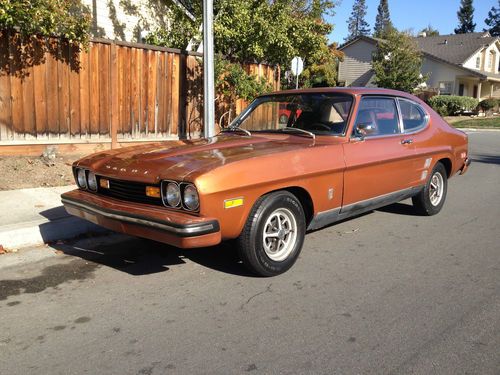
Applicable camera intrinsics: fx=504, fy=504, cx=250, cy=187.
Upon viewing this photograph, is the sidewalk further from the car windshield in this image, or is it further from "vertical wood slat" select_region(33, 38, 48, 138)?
the car windshield

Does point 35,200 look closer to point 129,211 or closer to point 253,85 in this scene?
point 129,211

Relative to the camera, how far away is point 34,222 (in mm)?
5578

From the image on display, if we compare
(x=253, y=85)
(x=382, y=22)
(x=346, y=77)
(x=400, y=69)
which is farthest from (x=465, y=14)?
(x=253, y=85)

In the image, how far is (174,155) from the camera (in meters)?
4.46

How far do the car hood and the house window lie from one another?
124ft

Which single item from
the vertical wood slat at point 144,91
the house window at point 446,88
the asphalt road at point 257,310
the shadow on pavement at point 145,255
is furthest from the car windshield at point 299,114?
the house window at point 446,88

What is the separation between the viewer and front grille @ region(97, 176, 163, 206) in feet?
13.6

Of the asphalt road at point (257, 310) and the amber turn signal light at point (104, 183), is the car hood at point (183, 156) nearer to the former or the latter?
the amber turn signal light at point (104, 183)

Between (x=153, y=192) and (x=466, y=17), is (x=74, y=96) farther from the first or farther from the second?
(x=466, y=17)

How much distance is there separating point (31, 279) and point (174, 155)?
1658 millimetres

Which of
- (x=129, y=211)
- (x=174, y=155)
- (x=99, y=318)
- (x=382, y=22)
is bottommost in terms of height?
(x=99, y=318)

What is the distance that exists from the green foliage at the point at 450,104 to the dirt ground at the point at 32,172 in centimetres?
2982

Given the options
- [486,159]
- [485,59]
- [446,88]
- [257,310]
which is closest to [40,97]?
[257,310]

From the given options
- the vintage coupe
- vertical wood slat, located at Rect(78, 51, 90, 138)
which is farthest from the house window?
the vintage coupe
